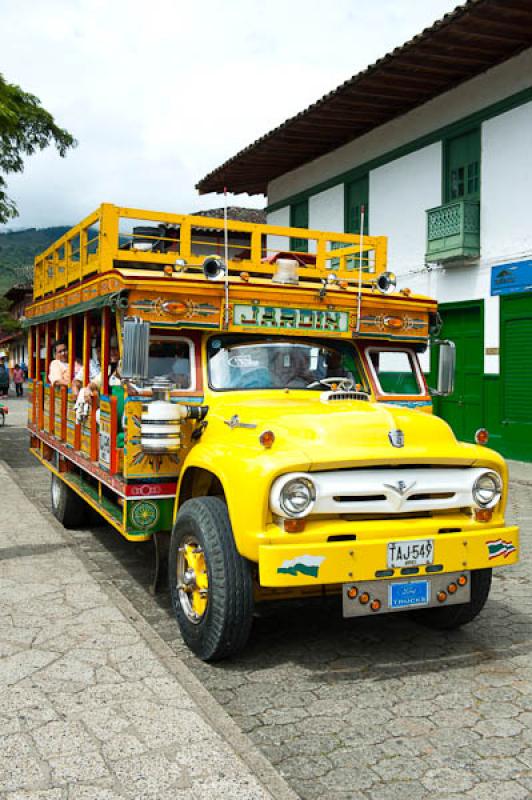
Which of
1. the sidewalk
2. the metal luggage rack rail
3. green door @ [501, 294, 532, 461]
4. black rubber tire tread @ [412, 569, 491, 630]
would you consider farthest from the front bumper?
green door @ [501, 294, 532, 461]

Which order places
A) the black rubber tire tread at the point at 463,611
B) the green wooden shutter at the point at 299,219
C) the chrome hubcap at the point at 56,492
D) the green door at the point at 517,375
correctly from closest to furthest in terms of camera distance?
1. the black rubber tire tread at the point at 463,611
2. the chrome hubcap at the point at 56,492
3. the green door at the point at 517,375
4. the green wooden shutter at the point at 299,219

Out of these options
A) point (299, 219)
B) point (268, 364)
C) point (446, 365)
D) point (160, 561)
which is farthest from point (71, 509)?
point (299, 219)

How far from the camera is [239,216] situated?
34.7m

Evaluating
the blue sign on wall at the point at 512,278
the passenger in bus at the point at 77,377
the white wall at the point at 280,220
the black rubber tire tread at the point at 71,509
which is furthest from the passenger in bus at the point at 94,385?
the white wall at the point at 280,220

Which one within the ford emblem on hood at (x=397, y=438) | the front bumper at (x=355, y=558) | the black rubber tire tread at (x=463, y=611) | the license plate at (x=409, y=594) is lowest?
the black rubber tire tread at (x=463, y=611)

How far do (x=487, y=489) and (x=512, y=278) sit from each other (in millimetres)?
9693

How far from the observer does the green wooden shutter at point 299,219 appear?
20734 millimetres

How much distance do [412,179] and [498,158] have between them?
264 cm

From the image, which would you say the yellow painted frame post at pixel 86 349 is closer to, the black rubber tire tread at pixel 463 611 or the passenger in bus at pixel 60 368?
the passenger in bus at pixel 60 368

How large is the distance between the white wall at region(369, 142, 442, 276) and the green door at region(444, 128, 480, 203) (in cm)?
21

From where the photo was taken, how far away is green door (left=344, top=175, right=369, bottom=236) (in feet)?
58.3

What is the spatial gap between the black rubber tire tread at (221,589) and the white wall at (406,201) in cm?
1226

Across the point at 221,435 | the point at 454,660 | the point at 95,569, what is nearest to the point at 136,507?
the point at 221,435

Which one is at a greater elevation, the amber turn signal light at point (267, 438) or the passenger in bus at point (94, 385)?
the passenger in bus at point (94, 385)
